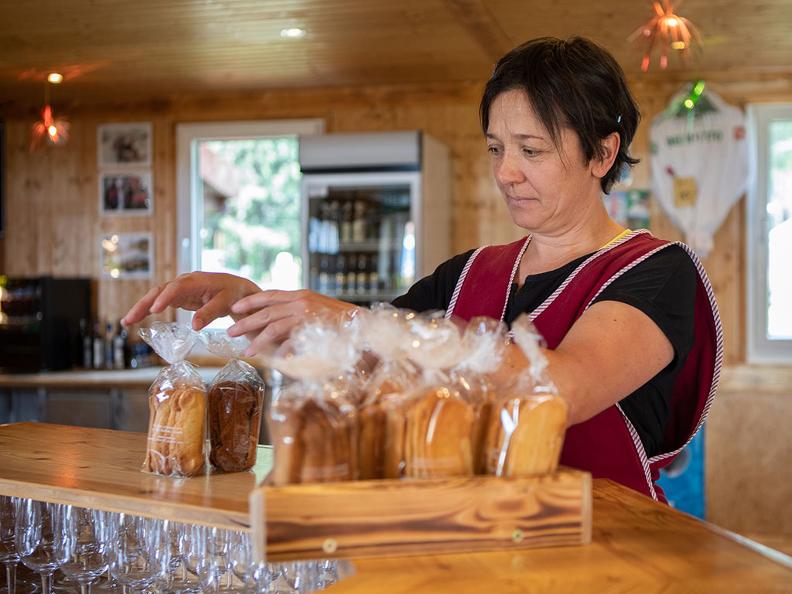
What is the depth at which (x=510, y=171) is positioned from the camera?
1657 millimetres

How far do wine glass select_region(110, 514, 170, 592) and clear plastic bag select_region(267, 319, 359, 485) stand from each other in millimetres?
462

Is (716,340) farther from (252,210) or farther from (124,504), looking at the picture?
(252,210)

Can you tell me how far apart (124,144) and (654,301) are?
19.2 feet

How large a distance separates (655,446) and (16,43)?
4526 mm

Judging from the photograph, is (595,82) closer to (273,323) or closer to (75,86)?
(273,323)

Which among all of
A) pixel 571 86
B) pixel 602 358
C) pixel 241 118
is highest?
pixel 241 118

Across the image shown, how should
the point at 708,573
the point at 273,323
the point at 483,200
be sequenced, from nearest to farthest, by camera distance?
the point at 708,573 → the point at 273,323 → the point at 483,200

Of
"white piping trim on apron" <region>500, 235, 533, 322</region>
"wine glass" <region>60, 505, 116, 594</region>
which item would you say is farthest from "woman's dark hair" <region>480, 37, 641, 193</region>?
"wine glass" <region>60, 505, 116, 594</region>

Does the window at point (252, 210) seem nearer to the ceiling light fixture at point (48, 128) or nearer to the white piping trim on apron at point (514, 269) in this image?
the ceiling light fixture at point (48, 128)

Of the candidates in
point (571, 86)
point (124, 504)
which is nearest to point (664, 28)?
point (571, 86)

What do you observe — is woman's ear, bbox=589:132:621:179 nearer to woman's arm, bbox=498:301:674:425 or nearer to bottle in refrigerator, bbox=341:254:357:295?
woman's arm, bbox=498:301:674:425

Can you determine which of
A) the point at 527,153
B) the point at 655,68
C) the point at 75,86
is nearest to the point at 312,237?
the point at 75,86

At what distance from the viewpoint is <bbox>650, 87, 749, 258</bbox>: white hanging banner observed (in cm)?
569

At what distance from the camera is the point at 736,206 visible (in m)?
5.79
